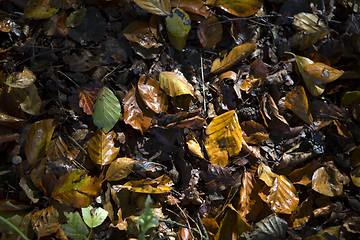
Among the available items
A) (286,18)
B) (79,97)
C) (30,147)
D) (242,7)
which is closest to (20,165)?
(30,147)

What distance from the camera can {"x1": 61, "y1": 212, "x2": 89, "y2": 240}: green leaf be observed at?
1396 millimetres

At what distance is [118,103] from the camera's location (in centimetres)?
156

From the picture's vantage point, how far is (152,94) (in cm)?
163

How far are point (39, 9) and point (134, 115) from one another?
78 centimetres

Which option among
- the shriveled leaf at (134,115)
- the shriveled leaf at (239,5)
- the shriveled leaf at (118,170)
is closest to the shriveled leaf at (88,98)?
the shriveled leaf at (134,115)

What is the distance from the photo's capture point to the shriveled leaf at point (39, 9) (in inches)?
62.4

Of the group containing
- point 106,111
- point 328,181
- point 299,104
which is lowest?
point 328,181

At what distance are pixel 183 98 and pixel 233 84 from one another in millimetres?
320

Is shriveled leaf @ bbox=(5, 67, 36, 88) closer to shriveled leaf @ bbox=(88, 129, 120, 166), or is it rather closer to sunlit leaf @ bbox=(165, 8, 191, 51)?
shriveled leaf @ bbox=(88, 129, 120, 166)

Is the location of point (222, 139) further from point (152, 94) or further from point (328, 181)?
point (328, 181)

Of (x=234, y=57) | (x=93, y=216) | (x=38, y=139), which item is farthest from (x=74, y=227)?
(x=234, y=57)

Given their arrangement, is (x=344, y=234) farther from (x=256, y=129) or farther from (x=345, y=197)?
(x=256, y=129)

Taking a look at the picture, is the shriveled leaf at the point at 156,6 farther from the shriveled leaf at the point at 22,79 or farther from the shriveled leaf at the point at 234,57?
the shriveled leaf at the point at 22,79

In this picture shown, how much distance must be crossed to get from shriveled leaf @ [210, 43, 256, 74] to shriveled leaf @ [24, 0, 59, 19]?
0.96 meters
